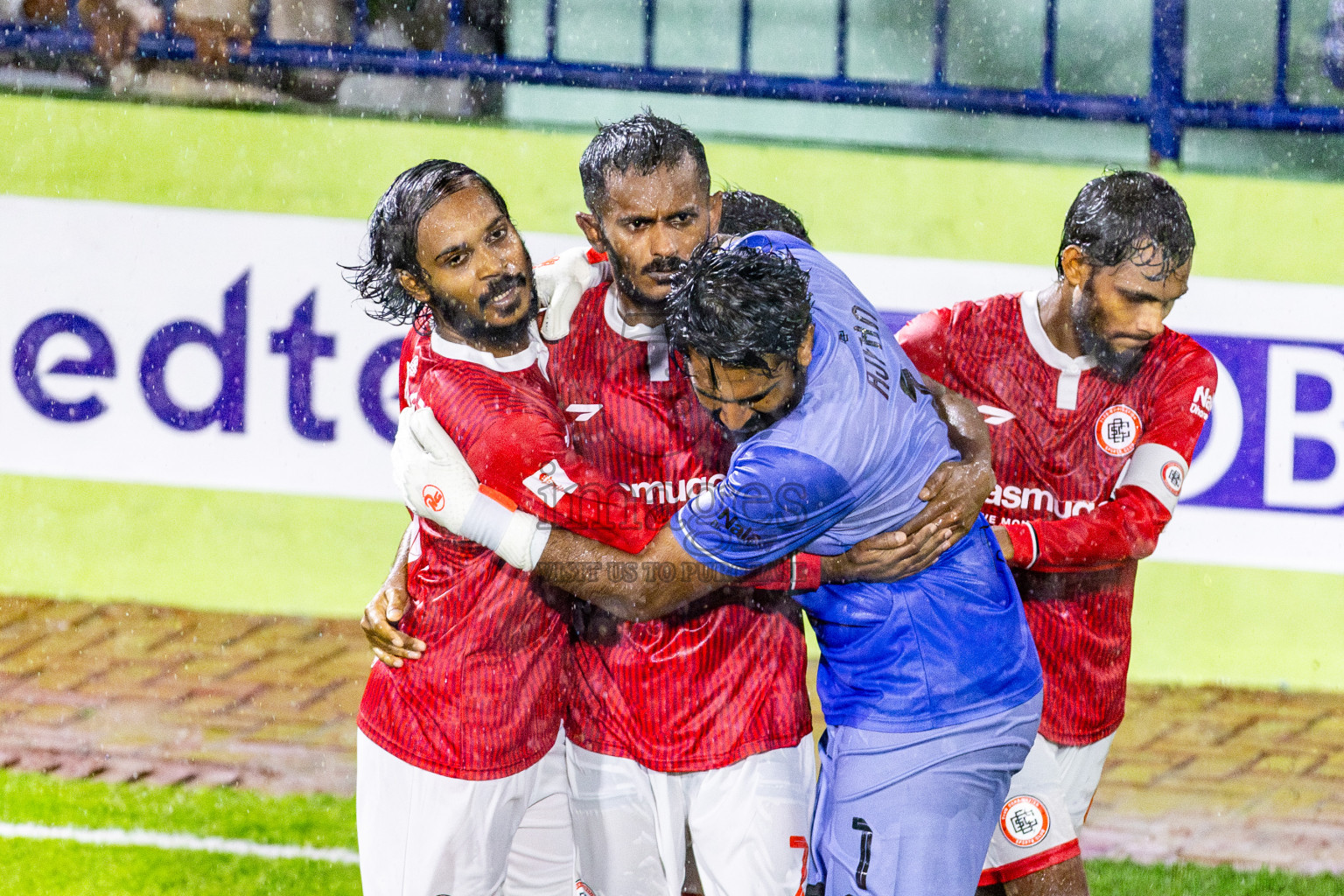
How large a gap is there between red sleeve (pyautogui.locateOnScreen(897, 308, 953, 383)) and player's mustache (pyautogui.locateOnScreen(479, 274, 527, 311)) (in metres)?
1.04

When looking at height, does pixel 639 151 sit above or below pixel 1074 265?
above

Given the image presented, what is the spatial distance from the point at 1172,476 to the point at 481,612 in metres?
1.58

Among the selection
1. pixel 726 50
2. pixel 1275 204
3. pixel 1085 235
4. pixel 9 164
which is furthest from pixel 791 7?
pixel 9 164

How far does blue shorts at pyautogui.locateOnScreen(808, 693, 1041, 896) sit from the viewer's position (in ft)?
8.55

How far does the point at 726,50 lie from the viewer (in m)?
5.77

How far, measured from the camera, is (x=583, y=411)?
2949mm

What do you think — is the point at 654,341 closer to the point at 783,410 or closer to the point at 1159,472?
the point at 783,410

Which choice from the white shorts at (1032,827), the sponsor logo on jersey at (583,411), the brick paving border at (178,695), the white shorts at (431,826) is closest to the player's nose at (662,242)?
the sponsor logo on jersey at (583,411)

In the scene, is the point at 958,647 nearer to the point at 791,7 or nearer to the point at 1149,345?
the point at 1149,345

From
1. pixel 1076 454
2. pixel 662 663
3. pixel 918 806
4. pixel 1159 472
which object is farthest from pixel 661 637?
pixel 1159 472

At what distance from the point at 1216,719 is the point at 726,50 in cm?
323

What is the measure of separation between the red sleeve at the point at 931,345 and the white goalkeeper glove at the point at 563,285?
785 millimetres

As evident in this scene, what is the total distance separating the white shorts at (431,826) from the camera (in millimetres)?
2834

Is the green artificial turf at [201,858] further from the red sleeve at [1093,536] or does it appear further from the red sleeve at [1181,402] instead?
the red sleeve at [1181,402]
